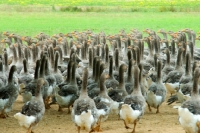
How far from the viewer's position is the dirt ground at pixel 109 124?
13815 millimetres

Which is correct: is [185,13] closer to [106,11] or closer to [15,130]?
[106,11]

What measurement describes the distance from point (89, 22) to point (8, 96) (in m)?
29.9

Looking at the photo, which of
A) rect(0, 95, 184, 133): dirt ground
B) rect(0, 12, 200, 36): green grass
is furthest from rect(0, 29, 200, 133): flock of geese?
rect(0, 12, 200, 36): green grass

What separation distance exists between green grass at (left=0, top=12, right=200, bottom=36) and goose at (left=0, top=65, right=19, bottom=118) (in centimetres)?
2093

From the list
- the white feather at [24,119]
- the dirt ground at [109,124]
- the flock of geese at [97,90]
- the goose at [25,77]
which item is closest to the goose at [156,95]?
the flock of geese at [97,90]

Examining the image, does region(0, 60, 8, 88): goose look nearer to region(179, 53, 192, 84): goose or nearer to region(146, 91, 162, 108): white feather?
region(146, 91, 162, 108): white feather

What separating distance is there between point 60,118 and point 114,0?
53.6 m

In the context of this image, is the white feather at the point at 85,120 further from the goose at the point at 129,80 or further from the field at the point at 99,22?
the goose at the point at 129,80

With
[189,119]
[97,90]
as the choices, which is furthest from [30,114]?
[189,119]

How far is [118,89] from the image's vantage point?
594 inches

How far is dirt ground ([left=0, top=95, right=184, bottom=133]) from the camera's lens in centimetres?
1381

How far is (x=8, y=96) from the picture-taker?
15.0 metres

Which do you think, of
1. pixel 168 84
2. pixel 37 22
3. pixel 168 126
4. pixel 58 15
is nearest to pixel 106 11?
pixel 58 15

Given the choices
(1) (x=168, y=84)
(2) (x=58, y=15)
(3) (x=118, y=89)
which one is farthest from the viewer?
(2) (x=58, y=15)
